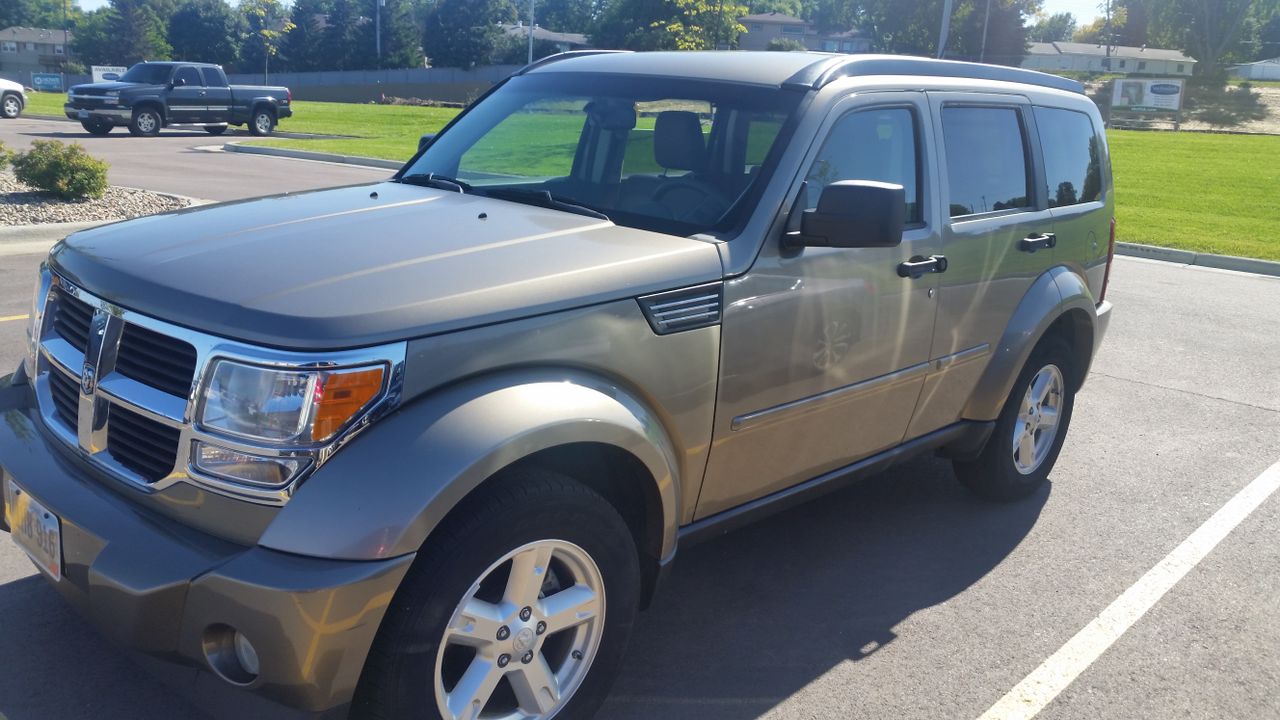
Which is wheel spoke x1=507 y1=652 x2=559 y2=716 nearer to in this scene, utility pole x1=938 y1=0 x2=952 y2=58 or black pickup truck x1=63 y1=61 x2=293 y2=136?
utility pole x1=938 y1=0 x2=952 y2=58

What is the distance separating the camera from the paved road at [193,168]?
16125 mm

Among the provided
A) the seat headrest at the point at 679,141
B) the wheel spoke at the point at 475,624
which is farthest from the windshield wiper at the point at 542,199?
the wheel spoke at the point at 475,624

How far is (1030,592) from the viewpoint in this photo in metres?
4.27

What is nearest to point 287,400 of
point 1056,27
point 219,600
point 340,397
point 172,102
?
point 340,397

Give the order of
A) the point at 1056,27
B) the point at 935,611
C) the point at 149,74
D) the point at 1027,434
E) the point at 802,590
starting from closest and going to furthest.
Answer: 1. the point at 935,611
2. the point at 802,590
3. the point at 1027,434
4. the point at 149,74
5. the point at 1056,27

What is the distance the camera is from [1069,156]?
5152 mm

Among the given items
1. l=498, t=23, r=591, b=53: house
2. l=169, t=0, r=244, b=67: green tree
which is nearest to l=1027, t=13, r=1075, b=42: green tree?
l=498, t=23, r=591, b=53: house

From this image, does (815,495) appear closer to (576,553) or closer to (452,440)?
(576,553)

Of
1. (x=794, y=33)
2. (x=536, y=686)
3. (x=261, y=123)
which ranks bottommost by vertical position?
(x=536, y=686)

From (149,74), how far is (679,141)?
27.6 m

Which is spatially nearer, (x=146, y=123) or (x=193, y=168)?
(x=193, y=168)

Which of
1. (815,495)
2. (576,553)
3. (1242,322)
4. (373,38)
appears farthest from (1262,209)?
(373,38)

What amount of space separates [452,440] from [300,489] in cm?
35

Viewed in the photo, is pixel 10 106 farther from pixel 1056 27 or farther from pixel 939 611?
pixel 1056 27
